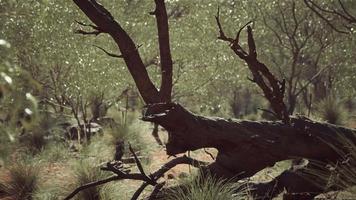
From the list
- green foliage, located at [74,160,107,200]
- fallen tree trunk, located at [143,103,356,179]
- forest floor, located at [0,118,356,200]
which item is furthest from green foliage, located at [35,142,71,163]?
fallen tree trunk, located at [143,103,356,179]

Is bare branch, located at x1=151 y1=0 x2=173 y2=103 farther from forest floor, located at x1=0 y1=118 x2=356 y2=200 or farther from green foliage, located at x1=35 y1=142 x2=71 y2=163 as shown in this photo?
green foliage, located at x1=35 y1=142 x2=71 y2=163

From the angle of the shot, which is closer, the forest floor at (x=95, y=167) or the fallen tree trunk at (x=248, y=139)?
the fallen tree trunk at (x=248, y=139)

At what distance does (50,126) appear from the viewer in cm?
1714

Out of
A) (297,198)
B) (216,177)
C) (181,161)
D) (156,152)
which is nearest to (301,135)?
(297,198)

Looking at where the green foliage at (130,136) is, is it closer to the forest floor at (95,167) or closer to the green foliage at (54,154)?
the forest floor at (95,167)

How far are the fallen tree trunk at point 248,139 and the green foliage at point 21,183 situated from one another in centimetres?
396

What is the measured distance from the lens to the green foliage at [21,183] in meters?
8.79

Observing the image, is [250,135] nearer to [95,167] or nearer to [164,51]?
[164,51]

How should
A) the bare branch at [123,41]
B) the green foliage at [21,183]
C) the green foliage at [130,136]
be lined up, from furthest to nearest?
the green foliage at [130,136] < the green foliage at [21,183] < the bare branch at [123,41]

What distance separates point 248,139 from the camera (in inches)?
243

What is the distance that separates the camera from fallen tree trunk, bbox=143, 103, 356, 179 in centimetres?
597

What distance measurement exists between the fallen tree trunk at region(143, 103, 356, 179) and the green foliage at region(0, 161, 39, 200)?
3.96 metres

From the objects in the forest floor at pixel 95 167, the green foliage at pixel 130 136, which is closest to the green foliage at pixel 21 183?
the forest floor at pixel 95 167

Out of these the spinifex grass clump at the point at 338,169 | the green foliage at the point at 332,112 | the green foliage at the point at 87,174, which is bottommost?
the green foliage at the point at 87,174
